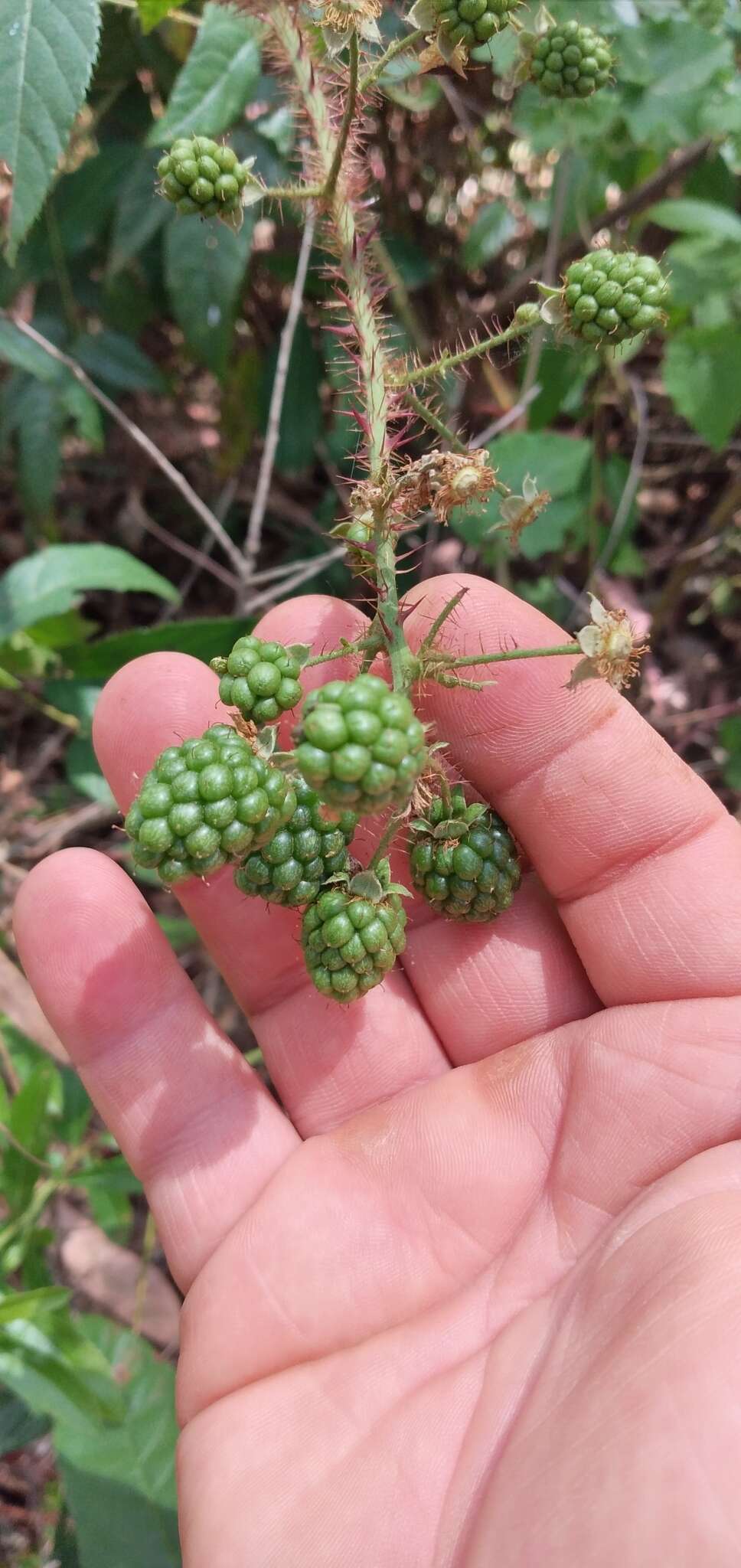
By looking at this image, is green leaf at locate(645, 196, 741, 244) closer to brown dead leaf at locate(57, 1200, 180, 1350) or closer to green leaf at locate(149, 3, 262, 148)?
green leaf at locate(149, 3, 262, 148)

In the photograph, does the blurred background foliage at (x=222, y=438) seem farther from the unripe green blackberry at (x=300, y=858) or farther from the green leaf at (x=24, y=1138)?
the unripe green blackberry at (x=300, y=858)

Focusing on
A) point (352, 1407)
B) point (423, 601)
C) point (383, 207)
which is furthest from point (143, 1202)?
point (383, 207)

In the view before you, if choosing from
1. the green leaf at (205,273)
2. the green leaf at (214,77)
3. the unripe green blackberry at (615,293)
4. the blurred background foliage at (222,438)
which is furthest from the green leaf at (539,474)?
the unripe green blackberry at (615,293)

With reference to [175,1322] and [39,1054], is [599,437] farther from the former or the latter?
[175,1322]

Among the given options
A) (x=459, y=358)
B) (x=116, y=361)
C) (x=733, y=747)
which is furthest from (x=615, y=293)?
(x=733, y=747)

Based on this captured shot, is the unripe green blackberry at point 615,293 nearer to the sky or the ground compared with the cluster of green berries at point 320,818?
nearer to the sky

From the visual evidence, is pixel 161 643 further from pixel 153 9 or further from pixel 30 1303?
pixel 30 1303

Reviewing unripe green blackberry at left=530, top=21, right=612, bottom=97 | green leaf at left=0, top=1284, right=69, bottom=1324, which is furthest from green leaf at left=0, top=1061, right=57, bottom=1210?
unripe green blackberry at left=530, top=21, right=612, bottom=97
